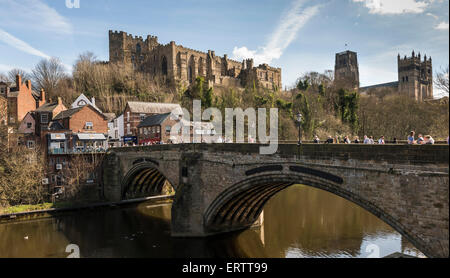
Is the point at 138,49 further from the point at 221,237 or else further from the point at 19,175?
the point at 221,237

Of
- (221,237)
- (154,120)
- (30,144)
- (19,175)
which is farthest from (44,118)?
(221,237)

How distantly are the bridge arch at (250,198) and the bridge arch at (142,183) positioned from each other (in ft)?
44.0

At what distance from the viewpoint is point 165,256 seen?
62.0 feet

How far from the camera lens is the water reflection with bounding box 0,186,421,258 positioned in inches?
757

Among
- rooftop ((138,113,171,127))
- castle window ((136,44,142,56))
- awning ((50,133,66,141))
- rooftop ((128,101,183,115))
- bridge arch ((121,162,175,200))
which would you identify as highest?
castle window ((136,44,142,56))

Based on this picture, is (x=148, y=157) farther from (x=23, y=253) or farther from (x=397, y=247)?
(x=397, y=247)

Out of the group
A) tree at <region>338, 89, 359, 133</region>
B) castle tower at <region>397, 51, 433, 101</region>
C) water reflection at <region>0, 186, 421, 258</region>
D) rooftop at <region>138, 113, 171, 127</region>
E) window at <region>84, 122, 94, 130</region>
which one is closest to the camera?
water reflection at <region>0, 186, 421, 258</region>

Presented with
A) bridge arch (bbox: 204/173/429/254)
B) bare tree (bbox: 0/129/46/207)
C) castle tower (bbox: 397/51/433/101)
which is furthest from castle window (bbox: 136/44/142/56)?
castle tower (bbox: 397/51/433/101)

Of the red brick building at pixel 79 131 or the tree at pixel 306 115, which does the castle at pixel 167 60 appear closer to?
the tree at pixel 306 115

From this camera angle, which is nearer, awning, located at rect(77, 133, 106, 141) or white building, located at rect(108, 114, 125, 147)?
awning, located at rect(77, 133, 106, 141)

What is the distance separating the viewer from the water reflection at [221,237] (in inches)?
757

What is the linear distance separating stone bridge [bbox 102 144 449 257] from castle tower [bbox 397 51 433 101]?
79.1 m

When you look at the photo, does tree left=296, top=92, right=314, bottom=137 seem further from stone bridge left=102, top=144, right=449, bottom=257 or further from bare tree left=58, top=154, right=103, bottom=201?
bare tree left=58, top=154, right=103, bottom=201

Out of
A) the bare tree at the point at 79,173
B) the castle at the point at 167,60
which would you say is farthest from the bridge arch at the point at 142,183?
the castle at the point at 167,60
